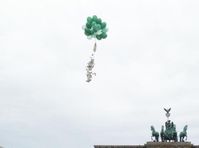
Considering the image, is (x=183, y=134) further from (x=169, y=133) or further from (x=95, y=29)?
(x=95, y=29)

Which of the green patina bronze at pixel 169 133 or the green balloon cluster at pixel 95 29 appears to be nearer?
the green balloon cluster at pixel 95 29

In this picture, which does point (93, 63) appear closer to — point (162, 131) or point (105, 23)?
point (105, 23)

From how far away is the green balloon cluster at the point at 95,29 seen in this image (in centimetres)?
3503

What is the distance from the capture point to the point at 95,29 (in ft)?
115

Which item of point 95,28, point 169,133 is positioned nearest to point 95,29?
point 95,28

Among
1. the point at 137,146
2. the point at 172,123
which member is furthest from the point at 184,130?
the point at 137,146

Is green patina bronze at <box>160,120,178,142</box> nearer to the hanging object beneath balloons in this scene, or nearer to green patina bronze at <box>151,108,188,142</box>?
green patina bronze at <box>151,108,188,142</box>

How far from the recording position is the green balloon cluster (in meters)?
35.0

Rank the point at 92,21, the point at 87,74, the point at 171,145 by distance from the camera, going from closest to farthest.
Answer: the point at 87,74, the point at 92,21, the point at 171,145

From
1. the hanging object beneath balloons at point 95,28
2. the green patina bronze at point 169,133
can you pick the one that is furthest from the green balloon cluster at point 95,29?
the green patina bronze at point 169,133

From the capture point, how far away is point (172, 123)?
64.2 metres

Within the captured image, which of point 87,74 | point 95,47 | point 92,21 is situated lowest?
point 87,74

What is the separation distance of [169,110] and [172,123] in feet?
5.98

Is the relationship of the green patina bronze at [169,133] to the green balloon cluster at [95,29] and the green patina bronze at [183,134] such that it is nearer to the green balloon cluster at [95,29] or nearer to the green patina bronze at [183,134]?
the green patina bronze at [183,134]
